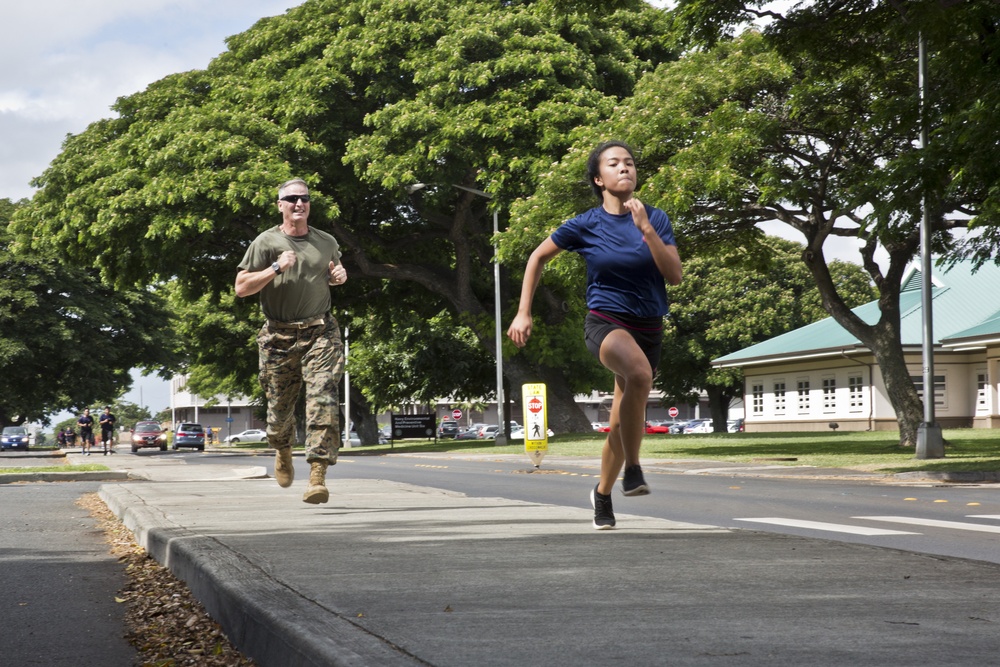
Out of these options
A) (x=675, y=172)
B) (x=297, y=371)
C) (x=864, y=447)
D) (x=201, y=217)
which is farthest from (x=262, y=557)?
(x=201, y=217)

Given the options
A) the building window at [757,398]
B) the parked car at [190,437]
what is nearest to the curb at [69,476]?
the building window at [757,398]

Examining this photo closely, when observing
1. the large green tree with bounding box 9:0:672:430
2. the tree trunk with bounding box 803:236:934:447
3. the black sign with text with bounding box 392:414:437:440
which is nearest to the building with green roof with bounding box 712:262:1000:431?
the black sign with text with bounding box 392:414:437:440

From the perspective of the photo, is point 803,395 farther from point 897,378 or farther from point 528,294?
point 528,294

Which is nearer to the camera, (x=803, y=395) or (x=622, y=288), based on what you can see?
(x=622, y=288)

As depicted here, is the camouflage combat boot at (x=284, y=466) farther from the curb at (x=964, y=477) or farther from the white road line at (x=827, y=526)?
the curb at (x=964, y=477)

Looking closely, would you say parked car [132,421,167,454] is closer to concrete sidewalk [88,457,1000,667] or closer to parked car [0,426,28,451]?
parked car [0,426,28,451]

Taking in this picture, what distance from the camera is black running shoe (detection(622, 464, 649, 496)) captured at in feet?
20.6

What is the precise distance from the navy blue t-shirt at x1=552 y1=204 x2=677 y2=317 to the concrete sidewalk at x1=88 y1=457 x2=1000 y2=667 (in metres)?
1.15

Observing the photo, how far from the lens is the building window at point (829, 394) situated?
169 ft

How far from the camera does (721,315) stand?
6097cm

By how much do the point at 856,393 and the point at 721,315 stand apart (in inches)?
472

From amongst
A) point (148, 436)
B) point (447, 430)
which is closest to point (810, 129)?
point (148, 436)

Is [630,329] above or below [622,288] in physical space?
below

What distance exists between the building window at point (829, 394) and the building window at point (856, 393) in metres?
0.99
